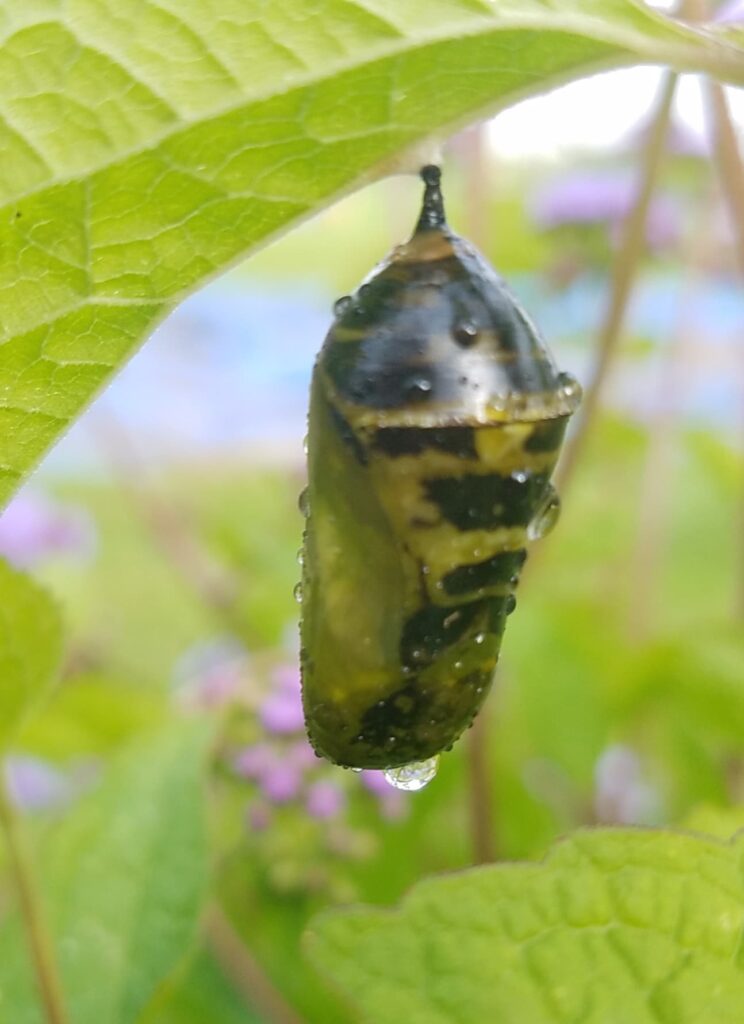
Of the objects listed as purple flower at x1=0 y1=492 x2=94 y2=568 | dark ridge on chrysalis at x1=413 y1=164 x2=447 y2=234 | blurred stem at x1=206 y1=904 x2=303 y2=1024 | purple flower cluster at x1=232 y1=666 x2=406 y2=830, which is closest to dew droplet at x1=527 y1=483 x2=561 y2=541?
dark ridge on chrysalis at x1=413 y1=164 x2=447 y2=234

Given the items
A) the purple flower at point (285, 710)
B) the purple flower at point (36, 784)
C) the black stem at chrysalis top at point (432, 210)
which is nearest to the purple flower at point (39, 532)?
the purple flower at point (36, 784)

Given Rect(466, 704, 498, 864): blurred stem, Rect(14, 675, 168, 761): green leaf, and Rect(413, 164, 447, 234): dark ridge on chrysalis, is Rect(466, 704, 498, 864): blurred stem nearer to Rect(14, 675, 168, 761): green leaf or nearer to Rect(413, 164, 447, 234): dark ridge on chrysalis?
Rect(14, 675, 168, 761): green leaf

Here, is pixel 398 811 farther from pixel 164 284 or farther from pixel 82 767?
pixel 164 284

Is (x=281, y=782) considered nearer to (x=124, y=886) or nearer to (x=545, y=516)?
(x=124, y=886)

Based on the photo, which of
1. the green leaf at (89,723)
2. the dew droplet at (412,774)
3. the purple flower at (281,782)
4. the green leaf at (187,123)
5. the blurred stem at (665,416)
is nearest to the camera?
the green leaf at (187,123)

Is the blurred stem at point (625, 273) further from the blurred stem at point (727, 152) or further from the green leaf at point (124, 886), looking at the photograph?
the green leaf at point (124, 886)

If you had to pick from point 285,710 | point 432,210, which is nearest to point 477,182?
point 285,710
